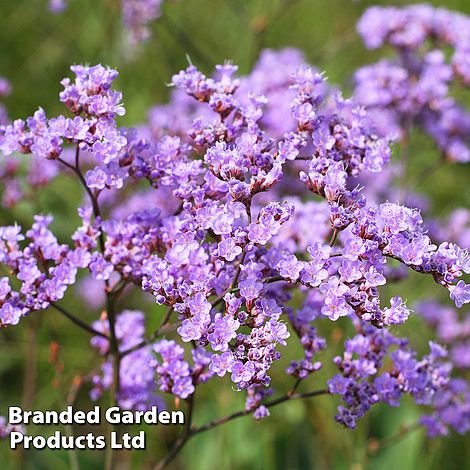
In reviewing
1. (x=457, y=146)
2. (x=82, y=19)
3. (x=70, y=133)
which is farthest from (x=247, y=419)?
(x=82, y=19)

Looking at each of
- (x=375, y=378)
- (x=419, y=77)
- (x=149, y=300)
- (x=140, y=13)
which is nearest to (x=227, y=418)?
(x=375, y=378)

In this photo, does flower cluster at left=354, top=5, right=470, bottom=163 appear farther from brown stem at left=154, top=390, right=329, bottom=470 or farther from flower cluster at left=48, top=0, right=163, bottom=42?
brown stem at left=154, top=390, right=329, bottom=470

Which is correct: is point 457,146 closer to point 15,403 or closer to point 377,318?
point 377,318

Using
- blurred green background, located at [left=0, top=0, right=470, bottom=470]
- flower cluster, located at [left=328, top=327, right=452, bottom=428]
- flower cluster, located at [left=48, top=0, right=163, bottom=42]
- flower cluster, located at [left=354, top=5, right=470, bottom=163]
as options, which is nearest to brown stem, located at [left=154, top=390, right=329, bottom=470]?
flower cluster, located at [left=328, top=327, right=452, bottom=428]

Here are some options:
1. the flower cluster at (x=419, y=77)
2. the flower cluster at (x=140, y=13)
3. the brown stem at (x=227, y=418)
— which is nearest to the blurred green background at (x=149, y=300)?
the flower cluster at (x=140, y=13)

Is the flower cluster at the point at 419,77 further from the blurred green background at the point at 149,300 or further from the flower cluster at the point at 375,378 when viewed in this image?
the flower cluster at the point at 375,378

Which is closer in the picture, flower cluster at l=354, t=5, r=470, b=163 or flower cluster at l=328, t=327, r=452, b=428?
flower cluster at l=328, t=327, r=452, b=428

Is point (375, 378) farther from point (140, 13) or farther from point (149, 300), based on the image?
point (140, 13)

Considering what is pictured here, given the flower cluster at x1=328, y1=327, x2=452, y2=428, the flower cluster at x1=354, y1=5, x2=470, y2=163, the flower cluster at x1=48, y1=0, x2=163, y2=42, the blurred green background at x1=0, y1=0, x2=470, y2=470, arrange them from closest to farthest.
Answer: the flower cluster at x1=328, y1=327, x2=452, y2=428, the blurred green background at x1=0, y1=0, x2=470, y2=470, the flower cluster at x1=354, y1=5, x2=470, y2=163, the flower cluster at x1=48, y1=0, x2=163, y2=42
